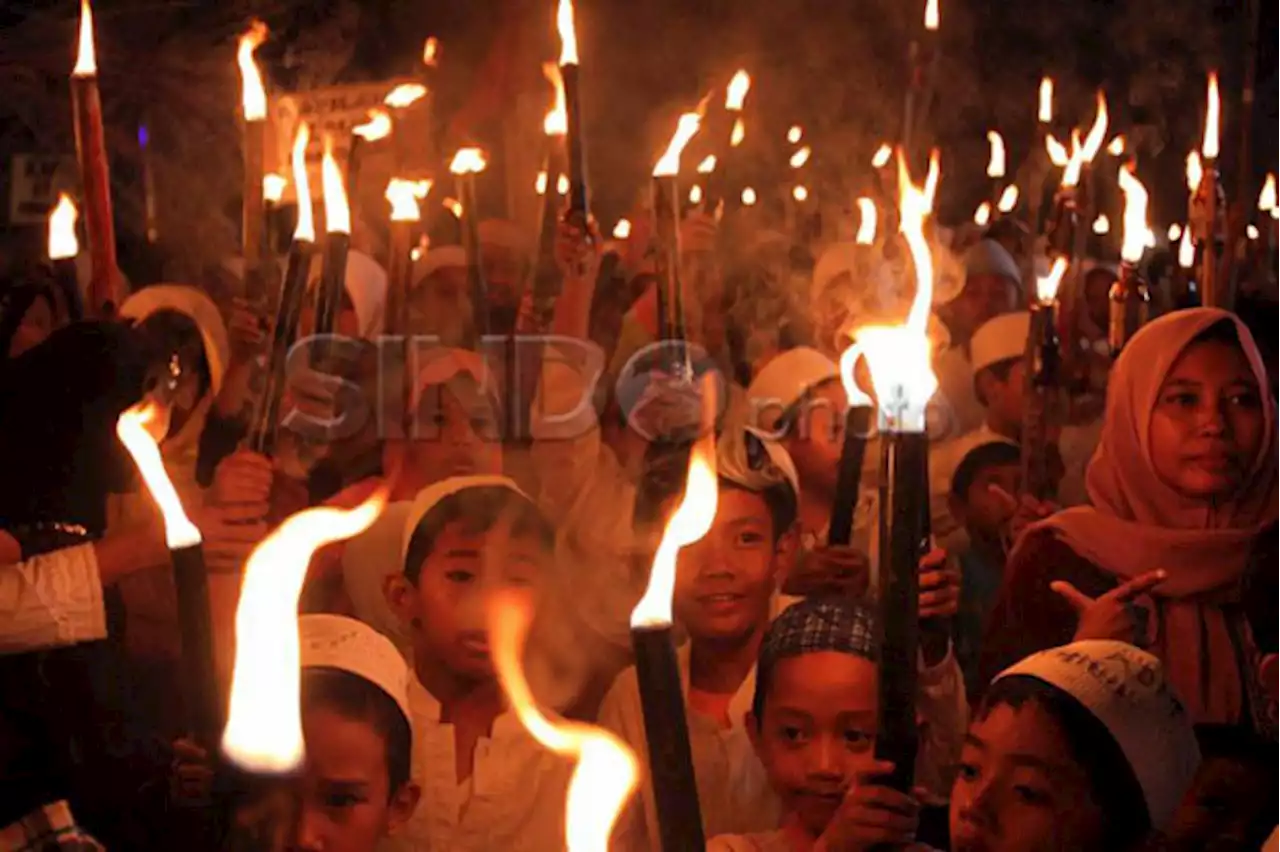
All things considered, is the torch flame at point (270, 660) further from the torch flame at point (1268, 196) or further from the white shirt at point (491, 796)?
the torch flame at point (1268, 196)

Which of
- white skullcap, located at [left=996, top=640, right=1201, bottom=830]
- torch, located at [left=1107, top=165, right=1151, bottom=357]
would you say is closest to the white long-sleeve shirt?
white skullcap, located at [left=996, top=640, right=1201, bottom=830]

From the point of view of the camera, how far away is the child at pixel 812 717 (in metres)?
1.98

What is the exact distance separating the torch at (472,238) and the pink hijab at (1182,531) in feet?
3.75

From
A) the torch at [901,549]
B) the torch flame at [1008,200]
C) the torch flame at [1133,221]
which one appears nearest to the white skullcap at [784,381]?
the torch flame at [1133,221]

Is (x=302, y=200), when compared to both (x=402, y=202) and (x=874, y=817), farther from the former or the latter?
(x=874, y=817)

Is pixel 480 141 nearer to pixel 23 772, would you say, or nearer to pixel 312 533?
pixel 23 772

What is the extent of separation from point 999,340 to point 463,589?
1.56 m

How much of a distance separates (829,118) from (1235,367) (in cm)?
283

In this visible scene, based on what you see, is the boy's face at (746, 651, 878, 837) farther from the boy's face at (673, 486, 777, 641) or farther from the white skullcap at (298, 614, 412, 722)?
the white skullcap at (298, 614, 412, 722)

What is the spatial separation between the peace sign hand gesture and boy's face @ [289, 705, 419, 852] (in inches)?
43.6

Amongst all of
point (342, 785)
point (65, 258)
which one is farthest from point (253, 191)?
point (342, 785)

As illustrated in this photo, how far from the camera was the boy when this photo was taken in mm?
2104

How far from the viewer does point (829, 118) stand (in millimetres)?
4918

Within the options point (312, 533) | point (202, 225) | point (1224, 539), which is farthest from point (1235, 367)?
point (202, 225)
